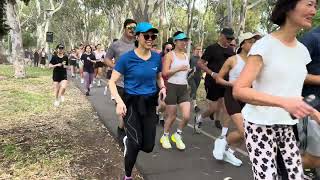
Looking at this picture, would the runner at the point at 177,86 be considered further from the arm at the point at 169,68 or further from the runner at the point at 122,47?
the runner at the point at 122,47

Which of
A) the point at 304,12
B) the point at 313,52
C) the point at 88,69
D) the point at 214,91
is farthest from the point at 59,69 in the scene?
the point at 304,12

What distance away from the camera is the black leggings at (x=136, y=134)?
468cm

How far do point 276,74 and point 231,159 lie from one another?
340 cm

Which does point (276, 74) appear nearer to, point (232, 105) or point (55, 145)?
point (232, 105)

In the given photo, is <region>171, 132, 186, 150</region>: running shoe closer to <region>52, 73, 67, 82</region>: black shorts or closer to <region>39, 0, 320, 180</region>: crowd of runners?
<region>39, 0, 320, 180</region>: crowd of runners

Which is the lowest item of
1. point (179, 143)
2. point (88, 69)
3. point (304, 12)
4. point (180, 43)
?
point (88, 69)

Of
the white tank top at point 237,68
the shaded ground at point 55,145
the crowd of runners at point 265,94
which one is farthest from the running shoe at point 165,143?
the white tank top at point 237,68

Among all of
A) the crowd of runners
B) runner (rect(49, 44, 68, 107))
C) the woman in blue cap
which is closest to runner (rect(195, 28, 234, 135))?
the crowd of runners

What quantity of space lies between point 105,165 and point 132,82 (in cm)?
156

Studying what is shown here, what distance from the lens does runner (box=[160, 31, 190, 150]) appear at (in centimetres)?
678

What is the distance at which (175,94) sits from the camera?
691 centimetres

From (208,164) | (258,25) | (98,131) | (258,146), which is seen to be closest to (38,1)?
(258,25)

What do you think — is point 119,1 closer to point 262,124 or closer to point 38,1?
point 38,1

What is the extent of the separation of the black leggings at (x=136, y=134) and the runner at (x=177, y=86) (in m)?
1.95
